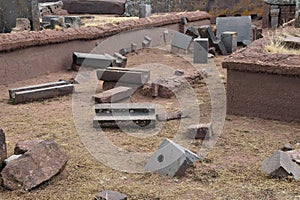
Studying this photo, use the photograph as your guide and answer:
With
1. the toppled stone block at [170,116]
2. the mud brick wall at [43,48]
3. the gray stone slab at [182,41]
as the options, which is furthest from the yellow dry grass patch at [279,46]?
the mud brick wall at [43,48]

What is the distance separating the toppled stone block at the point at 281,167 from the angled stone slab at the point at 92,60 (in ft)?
19.3

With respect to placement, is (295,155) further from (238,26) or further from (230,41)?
(238,26)

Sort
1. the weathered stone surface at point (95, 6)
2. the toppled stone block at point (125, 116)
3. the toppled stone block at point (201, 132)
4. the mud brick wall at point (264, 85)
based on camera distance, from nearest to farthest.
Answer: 1. the toppled stone block at point (201, 132)
2. the toppled stone block at point (125, 116)
3. the mud brick wall at point (264, 85)
4. the weathered stone surface at point (95, 6)

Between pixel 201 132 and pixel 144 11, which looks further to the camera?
pixel 144 11

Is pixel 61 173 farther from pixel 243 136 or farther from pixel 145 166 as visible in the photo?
pixel 243 136

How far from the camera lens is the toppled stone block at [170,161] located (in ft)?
14.6

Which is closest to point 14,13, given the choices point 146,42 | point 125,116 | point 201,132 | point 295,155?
point 146,42

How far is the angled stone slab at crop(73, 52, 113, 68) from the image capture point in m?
9.90

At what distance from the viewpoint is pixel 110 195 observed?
385 cm

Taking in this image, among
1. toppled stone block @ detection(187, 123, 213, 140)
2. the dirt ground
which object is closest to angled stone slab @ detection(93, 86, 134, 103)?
the dirt ground

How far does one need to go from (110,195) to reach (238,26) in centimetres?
1081

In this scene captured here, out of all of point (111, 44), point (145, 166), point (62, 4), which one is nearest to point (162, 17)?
point (111, 44)

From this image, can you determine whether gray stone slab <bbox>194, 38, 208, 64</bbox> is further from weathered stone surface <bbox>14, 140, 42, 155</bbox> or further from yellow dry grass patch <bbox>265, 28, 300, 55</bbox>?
weathered stone surface <bbox>14, 140, 42, 155</bbox>

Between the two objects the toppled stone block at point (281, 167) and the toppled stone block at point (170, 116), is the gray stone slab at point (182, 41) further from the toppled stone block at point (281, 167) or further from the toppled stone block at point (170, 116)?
the toppled stone block at point (281, 167)
